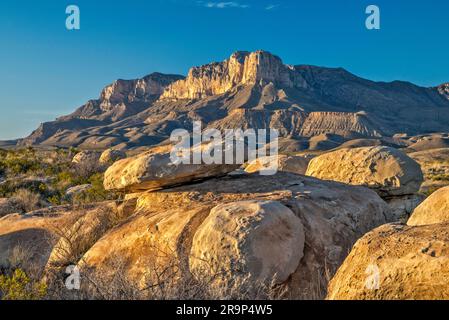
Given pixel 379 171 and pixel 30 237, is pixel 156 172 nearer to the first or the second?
pixel 30 237

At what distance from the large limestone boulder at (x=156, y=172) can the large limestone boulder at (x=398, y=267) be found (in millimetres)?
4536

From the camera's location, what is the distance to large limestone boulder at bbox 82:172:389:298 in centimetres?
611

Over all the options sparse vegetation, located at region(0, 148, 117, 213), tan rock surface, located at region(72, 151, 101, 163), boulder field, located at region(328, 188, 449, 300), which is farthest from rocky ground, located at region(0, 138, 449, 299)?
tan rock surface, located at region(72, 151, 101, 163)

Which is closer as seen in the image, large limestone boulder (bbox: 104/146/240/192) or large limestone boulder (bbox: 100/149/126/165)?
large limestone boulder (bbox: 104/146/240/192)

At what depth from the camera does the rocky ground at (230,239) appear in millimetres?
4473

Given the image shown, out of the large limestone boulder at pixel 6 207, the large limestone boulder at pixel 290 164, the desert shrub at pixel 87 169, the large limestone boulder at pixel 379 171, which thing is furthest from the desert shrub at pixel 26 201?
the large limestone boulder at pixel 379 171

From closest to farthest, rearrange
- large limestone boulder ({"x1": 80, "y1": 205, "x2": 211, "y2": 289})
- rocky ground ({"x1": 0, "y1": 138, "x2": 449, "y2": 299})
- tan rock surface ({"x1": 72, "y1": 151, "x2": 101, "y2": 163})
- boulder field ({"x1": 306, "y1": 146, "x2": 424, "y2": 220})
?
rocky ground ({"x1": 0, "y1": 138, "x2": 449, "y2": 299}), large limestone boulder ({"x1": 80, "y1": 205, "x2": 211, "y2": 289}), boulder field ({"x1": 306, "y1": 146, "x2": 424, "y2": 220}), tan rock surface ({"x1": 72, "y1": 151, "x2": 101, "y2": 163})

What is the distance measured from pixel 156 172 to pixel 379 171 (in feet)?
22.7

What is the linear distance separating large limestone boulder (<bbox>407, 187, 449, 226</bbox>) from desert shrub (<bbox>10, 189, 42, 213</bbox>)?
11521 millimetres

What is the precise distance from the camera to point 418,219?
8.19 m

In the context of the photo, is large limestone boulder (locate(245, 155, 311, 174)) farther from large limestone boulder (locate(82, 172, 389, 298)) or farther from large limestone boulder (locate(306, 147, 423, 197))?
large limestone boulder (locate(82, 172, 389, 298))

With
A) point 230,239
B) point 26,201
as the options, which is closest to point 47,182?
point 26,201
